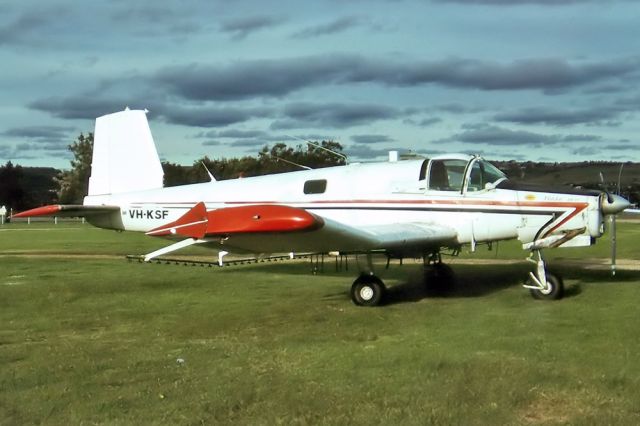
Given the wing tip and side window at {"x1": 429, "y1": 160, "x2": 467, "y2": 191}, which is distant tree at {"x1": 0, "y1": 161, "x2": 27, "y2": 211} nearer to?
the wing tip

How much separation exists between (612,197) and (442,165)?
2771mm

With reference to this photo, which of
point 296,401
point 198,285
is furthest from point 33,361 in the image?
point 198,285

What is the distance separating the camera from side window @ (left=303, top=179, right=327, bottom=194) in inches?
504

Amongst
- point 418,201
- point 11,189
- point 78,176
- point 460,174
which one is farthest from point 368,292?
point 11,189

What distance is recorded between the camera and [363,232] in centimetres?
1057

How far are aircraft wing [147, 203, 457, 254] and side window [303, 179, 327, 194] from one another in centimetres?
162

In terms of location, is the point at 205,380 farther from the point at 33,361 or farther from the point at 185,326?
the point at 185,326

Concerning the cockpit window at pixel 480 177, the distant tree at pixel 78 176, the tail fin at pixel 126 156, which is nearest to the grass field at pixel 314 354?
the cockpit window at pixel 480 177

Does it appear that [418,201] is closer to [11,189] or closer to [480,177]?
[480,177]

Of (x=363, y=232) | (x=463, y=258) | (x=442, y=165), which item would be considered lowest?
(x=463, y=258)

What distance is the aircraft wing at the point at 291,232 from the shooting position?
9805 millimetres

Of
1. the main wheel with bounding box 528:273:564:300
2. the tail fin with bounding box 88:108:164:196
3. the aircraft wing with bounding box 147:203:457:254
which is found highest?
the tail fin with bounding box 88:108:164:196

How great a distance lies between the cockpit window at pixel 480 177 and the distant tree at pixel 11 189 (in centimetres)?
11924

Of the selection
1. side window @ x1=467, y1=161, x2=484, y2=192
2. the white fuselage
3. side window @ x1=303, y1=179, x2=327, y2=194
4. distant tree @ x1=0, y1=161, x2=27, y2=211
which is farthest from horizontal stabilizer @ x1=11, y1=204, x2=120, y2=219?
distant tree @ x1=0, y1=161, x2=27, y2=211
